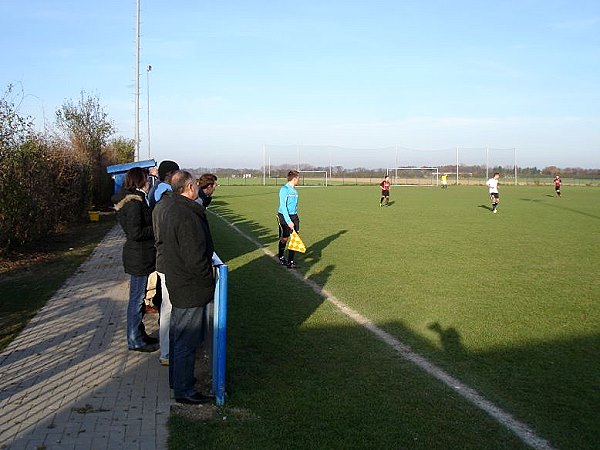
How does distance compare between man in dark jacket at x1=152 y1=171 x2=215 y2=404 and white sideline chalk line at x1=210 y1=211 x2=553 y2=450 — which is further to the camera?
man in dark jacket at x1=152 y1=171 x2=215 y2=404

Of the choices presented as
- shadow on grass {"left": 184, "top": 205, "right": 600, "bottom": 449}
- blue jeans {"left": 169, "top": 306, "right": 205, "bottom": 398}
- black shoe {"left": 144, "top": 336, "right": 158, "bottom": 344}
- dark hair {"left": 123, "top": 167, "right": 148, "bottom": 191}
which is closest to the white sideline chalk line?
shadow on grass {"left": 184, "top": 205, "right": 600, "bottom": 449}

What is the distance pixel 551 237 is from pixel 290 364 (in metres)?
13.2

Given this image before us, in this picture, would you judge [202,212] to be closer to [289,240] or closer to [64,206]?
[289,240]

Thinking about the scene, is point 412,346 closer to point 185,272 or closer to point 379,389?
point 379,389

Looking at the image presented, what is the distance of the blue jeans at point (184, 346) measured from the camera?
15.4 ft

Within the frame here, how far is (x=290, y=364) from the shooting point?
18.5ft

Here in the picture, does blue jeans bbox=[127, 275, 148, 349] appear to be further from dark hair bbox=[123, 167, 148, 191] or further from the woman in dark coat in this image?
dark hair bbox=[123, 167, 148, 191]

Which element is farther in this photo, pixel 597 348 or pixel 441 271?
pixel 441 271

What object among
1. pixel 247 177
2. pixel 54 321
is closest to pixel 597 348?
pixel 54 321

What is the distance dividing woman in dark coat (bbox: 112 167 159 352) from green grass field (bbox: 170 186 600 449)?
1043 millimetres

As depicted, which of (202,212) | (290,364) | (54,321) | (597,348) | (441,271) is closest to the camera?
(202,212)

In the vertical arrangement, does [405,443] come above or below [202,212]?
below

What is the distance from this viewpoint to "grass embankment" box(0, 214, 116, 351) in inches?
291

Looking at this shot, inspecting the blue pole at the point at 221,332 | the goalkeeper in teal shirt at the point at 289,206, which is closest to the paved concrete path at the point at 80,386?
the blue pole at the point at 221,332
